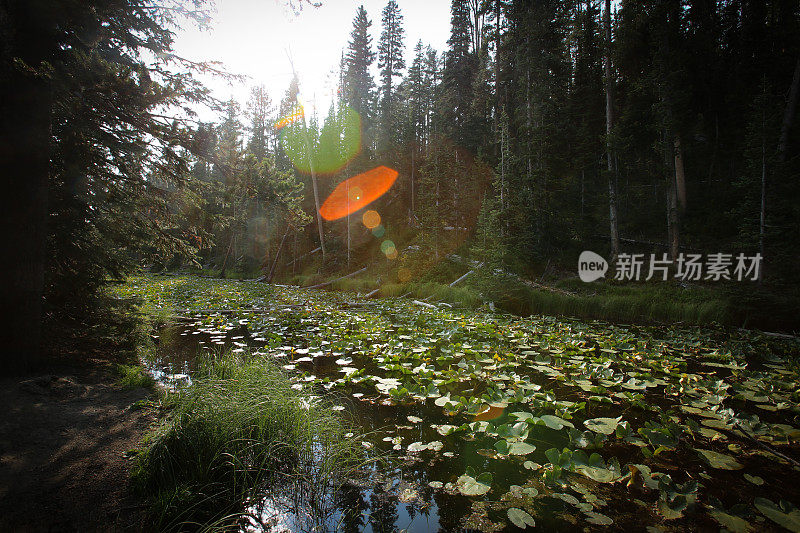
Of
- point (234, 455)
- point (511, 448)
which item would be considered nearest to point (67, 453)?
point (234, 455)

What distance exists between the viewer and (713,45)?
804 inches

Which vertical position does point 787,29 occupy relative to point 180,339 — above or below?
above

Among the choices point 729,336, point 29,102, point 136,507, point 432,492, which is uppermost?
point 29,102

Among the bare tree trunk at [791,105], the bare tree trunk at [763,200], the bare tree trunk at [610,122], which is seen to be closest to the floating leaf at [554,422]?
the bare tree trunk at [763,200]

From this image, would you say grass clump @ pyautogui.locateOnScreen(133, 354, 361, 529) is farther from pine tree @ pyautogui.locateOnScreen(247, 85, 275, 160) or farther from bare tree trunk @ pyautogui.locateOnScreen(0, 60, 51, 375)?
pine tree @ pyautogui.locateOnScreen(247, 85, 275, 160)

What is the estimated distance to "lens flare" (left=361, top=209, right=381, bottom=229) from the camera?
2508 centimetres

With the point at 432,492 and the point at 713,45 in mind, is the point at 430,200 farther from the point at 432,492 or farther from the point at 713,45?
the point at 713,45

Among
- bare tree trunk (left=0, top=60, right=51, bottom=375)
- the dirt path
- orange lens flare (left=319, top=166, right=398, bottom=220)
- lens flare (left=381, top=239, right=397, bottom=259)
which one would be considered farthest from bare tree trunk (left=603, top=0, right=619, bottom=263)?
bare tree trunk (left=0, top=60, right=51, bottom=375)

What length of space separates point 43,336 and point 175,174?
9.96 feet

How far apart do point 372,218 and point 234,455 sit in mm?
23426

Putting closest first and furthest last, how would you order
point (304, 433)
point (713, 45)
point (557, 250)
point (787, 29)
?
point (304, 433) < point (557, 250) < point (787, 29) < point (713, 45)

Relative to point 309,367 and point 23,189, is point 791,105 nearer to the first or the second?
point 309,367

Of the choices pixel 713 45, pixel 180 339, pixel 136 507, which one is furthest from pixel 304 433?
pixel 713 45

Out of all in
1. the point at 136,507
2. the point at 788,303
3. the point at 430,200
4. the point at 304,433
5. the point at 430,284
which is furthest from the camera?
the point at 430,200
